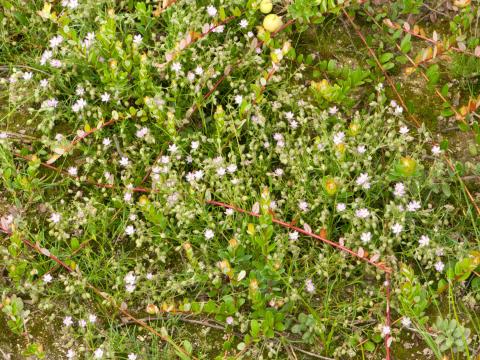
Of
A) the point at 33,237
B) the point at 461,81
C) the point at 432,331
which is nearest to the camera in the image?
the point at 432,331

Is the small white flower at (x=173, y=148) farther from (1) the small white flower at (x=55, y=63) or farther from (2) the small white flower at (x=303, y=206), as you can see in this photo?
(1) the small white flower at (x=55, y=63)

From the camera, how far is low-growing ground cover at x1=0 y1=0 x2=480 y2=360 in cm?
306

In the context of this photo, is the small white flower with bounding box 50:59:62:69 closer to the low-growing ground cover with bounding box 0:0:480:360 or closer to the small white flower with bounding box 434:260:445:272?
the low-growing ground cover with bounding box 0:0:480:360

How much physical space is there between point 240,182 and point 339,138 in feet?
1.92

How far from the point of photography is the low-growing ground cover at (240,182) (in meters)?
3.06

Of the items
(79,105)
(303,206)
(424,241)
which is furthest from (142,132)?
(424,241)

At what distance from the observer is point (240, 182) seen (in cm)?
327

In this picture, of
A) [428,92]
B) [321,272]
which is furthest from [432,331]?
[428,92]

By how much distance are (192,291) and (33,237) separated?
915 millimetres

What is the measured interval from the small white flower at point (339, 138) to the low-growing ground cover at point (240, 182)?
6 centimetres

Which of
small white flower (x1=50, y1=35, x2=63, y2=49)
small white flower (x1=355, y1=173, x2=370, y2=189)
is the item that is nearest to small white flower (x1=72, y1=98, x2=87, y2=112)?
small white flower (x1=50, y1=35, x2=63, y2=49)

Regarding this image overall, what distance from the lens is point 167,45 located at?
3.59 meters

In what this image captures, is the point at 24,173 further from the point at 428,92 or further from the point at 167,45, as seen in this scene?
the point at 428,92

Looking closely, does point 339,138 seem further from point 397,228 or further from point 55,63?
point 55,63
